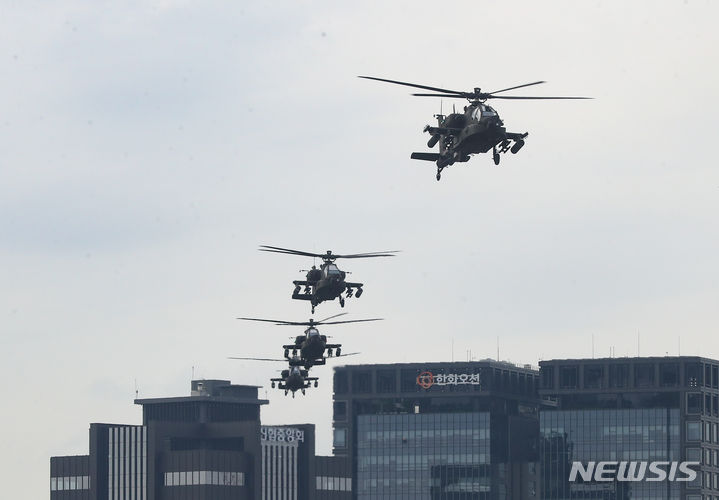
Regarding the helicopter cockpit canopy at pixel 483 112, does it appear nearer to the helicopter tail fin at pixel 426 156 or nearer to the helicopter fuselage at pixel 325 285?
the helicopter tail fin at pixel 426 156

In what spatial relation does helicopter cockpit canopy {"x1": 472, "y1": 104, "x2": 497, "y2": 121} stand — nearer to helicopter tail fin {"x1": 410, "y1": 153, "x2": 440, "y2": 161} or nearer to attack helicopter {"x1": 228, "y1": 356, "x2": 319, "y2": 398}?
helicopter tail fin {"x1": 410, "y1": 153, "x2": 440, "y2": 161}

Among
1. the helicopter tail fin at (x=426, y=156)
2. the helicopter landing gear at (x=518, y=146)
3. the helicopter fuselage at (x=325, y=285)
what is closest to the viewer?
the helicopter landing gear at (x=518, y=146)

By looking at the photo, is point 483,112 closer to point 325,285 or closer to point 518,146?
point 518,146

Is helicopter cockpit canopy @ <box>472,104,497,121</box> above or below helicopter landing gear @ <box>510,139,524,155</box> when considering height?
above

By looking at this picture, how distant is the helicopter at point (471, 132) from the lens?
114 meters

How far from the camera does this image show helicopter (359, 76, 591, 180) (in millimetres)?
113812

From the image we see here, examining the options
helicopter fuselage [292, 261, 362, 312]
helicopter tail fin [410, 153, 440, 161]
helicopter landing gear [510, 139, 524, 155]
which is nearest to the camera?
helicopter landing gear [510, 139, 524, 155]

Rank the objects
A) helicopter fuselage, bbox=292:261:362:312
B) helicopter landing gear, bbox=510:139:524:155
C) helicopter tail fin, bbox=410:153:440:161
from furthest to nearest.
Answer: helicopter fuselage, bbox=292:261:362:312
helicopter tail fin, bbox=410:153:440:161
helicopter landing gear, bbox=510:139:524:155

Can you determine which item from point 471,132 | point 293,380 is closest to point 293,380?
point 293,380

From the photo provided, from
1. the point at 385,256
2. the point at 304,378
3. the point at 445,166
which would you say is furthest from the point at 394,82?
the point at 304,378

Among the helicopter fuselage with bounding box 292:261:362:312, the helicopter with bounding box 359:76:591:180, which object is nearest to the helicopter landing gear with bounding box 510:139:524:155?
the helicopter with bounding box 359:76:591:180

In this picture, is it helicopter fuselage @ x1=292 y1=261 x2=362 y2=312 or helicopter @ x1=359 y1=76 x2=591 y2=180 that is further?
helicopter fuselage @ x1=292 y1=261 x2=362 y2=312

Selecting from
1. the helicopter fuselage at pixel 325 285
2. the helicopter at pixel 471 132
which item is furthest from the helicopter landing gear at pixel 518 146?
the helicopter fuselage at pixel 325 285

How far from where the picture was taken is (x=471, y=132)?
115m
